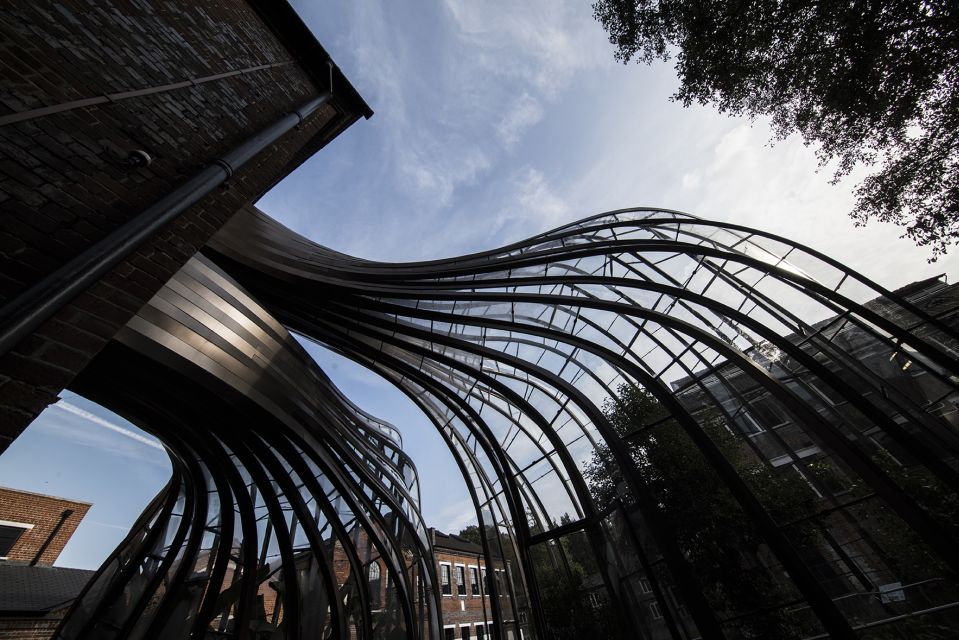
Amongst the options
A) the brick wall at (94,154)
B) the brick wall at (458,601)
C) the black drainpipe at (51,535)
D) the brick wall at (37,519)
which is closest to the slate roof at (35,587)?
the black drainpipe at (51,535)

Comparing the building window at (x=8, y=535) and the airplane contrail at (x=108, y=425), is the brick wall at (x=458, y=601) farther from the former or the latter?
the building window at (x=8, y=535)

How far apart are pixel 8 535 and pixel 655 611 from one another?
26.9 meters

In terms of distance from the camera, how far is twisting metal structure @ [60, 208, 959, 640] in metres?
6.59

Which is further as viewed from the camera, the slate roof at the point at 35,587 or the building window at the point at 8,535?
the building window at the point at 8,535

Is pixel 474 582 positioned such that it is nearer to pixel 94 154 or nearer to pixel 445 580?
pixel 445 580

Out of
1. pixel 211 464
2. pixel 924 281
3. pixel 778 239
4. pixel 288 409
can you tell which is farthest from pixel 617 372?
pixel 211 464

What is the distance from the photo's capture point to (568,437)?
11.6 metres

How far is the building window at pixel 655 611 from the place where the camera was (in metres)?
8.27

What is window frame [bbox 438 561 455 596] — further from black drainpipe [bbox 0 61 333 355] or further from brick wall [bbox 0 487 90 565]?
black drainpipe [bbox 0 61 333 355]

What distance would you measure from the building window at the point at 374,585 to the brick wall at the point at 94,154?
1658cm

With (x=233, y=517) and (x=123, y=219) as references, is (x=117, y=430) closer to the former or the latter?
(x=233, y=517)

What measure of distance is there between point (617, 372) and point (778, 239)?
16.8 feet

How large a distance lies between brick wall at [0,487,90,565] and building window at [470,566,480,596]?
2188cm


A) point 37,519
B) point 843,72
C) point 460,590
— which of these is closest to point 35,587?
point 37,519
